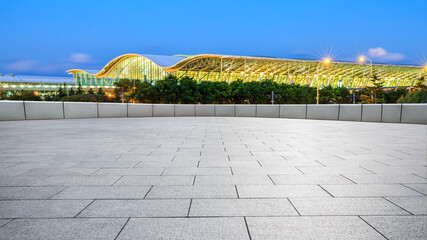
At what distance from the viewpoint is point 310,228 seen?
251cm

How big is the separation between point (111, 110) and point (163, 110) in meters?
4.61

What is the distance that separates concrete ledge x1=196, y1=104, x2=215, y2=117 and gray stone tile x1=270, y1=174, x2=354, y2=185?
69.8ft

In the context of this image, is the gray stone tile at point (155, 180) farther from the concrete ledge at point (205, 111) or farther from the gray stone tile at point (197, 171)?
the concrete ledge at point (205, 111)

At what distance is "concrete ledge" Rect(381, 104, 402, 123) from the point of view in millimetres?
15945

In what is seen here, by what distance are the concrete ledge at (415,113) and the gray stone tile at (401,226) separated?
15.5 metres

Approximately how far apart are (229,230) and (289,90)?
63599 millimetres

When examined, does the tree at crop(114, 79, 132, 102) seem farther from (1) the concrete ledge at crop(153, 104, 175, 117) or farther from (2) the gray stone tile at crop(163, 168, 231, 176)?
(2) the gray stone tile at crop(163, 168, 231, 176)

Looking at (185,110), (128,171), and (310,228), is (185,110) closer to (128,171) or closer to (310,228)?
(128,171)

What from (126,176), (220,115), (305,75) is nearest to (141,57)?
(305,75)

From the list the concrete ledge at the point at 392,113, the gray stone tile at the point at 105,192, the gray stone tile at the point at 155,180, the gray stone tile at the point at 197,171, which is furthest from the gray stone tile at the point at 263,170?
the concrete ledge at the point at 392,113

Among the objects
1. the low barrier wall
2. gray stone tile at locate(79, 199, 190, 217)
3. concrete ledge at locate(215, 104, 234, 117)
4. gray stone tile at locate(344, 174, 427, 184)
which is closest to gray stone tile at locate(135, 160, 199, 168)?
gray stone tile at locate(79, 199, 190, 217)

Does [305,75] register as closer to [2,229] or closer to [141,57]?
[141,57]

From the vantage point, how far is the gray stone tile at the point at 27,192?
130 inches

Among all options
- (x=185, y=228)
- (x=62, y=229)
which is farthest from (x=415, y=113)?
(x=62, y=229)
